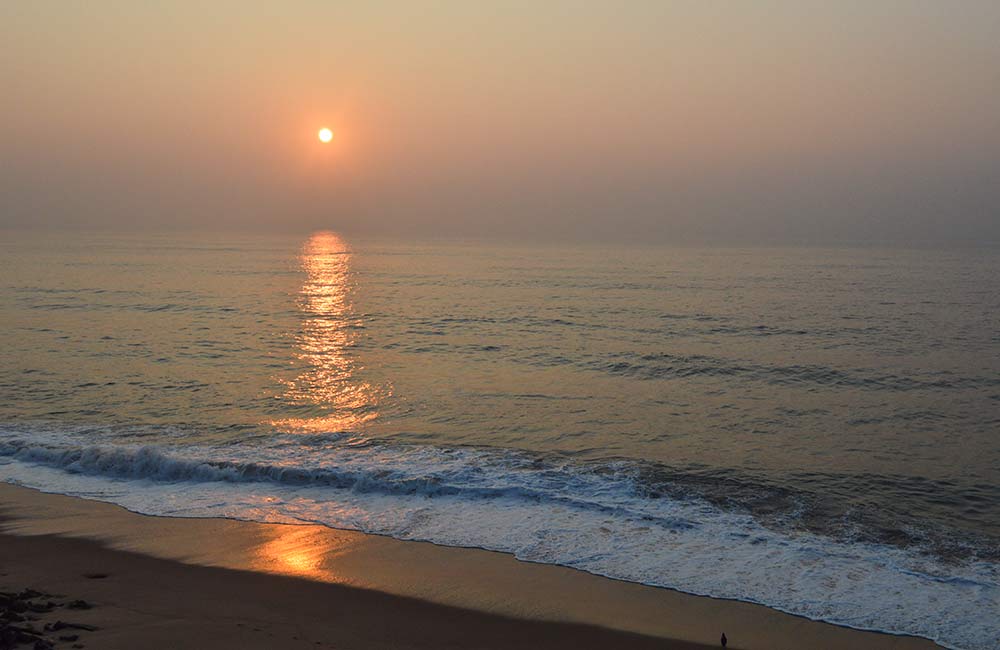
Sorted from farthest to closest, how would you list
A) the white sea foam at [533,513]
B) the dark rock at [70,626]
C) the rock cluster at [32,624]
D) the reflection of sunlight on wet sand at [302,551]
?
1. the reflection of sunlight on wet sand at [302,551]
2. the white sea foam at [533,513]
3. the dark rock at [70,626]
4. the rock cluster at [32,624]

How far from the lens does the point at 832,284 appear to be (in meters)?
64.4

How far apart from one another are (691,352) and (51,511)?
2277cm

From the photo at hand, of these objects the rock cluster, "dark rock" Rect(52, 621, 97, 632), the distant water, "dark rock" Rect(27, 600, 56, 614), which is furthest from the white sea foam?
"dark rock" Rect(52, 621, 97, 632)

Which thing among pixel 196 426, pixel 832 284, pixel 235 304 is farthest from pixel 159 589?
pixel 832 284

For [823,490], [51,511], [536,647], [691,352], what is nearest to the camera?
[536,647]

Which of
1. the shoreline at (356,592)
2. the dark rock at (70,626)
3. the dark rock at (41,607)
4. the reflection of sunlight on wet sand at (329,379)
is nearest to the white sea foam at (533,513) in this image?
the shoreline at (356,592)

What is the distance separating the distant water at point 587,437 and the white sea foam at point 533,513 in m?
0.05

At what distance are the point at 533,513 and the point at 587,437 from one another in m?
5.12

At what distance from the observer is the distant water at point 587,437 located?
38.0 feet

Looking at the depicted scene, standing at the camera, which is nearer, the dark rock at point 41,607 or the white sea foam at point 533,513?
the dark rock at point 41,607

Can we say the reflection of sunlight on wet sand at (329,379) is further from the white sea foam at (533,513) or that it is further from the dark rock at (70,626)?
the dark rock at (70,626)

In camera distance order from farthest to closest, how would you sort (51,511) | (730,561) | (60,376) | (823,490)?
(60,376) < (823,490) < (51,511) < (730,561)

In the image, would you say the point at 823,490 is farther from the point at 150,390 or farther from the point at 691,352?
the point at 150,390

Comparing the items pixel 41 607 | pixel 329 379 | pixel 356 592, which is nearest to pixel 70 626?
pixel 41 607
